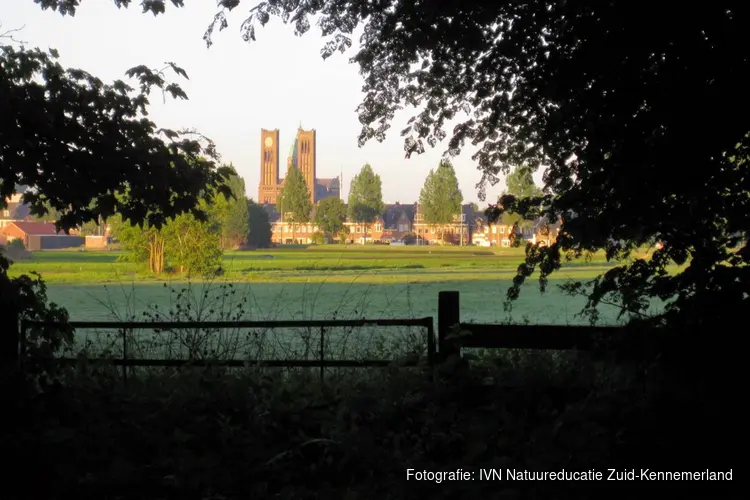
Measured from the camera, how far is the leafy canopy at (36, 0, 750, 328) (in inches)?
211

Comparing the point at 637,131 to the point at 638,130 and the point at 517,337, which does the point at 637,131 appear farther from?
the point at 517,337

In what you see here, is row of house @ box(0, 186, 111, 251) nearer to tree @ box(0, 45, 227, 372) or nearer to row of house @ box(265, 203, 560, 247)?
tree @ box(0, 45, 227, 372)

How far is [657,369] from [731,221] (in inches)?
49.1

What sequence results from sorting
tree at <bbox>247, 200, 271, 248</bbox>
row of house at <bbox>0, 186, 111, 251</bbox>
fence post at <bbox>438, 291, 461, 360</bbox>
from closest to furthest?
fence post at <bbox>438, 291, 461, 360</bbox>
row of house at <bbox>0, 186, 111, 251</bbox>
tree at <bbox>247, 200, 271, 248</bbox>

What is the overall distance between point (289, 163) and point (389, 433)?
118 m

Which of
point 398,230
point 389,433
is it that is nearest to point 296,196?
point 398,230

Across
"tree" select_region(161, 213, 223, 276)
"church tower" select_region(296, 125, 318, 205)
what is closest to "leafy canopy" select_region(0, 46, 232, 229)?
"tree" select_region(161, 213, 223, 276)

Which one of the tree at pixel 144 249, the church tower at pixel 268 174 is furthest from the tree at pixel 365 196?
the church tower at pixel 268 174

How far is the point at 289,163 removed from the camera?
398 feet

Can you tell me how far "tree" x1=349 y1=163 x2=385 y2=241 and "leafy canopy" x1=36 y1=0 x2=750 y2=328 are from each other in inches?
2195

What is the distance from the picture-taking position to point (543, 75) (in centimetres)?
612

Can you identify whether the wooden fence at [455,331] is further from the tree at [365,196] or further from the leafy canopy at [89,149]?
the tree at [365,196]

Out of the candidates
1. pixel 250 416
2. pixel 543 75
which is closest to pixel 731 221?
pixel 543 75

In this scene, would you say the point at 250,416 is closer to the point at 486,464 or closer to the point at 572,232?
the point at 486,464
